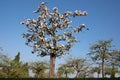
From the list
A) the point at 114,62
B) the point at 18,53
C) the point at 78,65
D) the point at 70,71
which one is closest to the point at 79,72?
the point at 78,65

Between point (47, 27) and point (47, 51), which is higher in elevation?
point (47, 27)

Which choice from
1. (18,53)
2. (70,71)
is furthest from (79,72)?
(18,53)

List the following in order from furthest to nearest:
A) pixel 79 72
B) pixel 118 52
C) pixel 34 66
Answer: pixel 34 66 < pixel 79 72 < pixel 118 52

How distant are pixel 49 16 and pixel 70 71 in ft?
160

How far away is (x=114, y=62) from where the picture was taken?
60344mm

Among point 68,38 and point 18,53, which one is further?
→ point 18,53

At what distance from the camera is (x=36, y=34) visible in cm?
3984

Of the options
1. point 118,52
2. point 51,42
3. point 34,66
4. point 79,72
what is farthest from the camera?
point 34,66

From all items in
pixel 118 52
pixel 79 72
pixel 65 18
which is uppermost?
pixel 65 18

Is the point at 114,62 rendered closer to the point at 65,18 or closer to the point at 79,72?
the point at 79,72

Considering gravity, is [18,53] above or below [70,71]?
above

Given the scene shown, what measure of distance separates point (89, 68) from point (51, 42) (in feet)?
137

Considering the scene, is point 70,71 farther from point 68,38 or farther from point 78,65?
point 68,38

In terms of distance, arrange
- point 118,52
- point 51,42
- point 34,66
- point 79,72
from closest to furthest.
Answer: point 51,42
point 118,52
point 79,72
point 34,66
